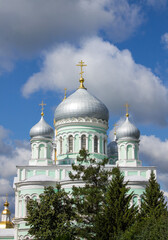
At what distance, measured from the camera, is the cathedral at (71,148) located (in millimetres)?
34434

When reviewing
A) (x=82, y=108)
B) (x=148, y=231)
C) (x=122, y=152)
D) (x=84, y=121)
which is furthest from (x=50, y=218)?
(x=82, y=108)

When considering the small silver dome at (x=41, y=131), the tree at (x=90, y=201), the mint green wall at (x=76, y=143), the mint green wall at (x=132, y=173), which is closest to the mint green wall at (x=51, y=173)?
the mint green wall at (x=76, y=143)

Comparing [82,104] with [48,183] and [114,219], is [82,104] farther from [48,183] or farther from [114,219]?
[114,219]

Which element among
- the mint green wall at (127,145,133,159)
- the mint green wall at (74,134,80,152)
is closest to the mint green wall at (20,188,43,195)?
the mint green wall at (74,134,80,152)

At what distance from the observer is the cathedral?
34434 mm

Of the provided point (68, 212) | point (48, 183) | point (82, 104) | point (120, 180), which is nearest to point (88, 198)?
point (68, 212)

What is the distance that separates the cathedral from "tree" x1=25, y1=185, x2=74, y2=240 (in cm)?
639

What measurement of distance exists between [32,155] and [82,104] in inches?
232

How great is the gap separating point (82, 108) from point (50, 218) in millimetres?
13554

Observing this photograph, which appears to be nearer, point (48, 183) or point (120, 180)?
point (120, 180)

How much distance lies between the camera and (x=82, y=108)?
126 ft

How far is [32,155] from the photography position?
37.2 meters

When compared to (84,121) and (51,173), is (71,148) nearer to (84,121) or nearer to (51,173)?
(84,121)

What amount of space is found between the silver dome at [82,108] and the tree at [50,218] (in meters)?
11.9
